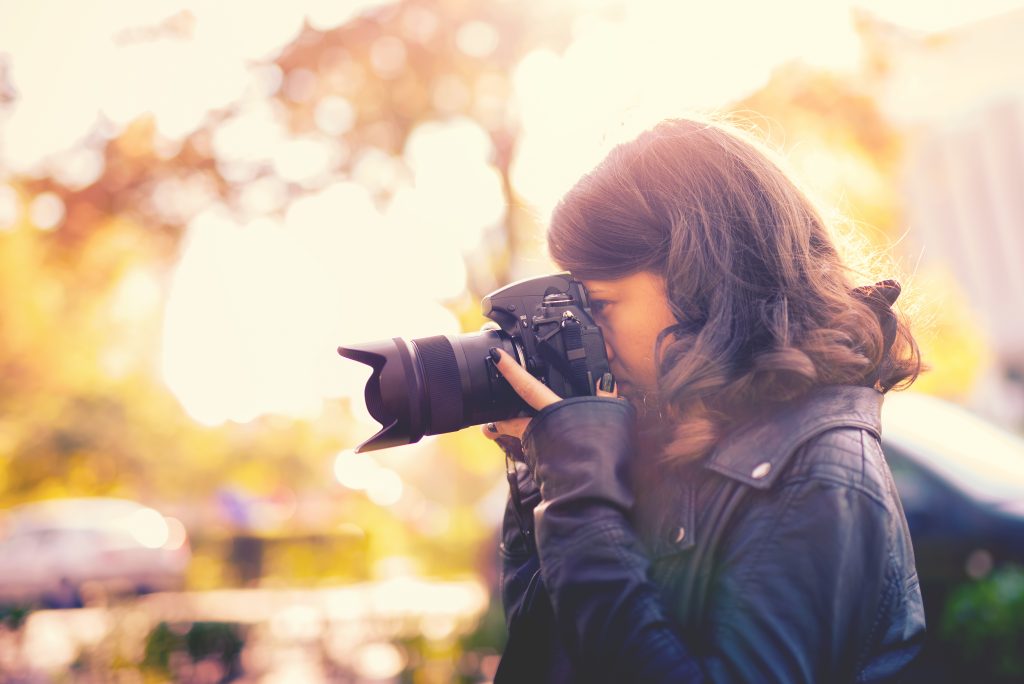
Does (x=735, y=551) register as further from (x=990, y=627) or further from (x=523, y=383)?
→ (x=990, y=627)

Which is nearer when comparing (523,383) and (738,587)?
(738,587)

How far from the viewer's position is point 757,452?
1299mm

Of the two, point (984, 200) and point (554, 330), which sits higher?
point (554, 330)

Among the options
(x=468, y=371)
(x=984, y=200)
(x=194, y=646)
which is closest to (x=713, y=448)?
(x=468, y=371)

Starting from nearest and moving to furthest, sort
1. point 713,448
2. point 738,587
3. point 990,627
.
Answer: point 738,587 → point 713,448 → point 990,627

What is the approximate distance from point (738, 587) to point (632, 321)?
514mm

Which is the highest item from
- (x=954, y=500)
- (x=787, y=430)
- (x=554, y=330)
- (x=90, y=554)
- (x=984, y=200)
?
(x=554, y=330)

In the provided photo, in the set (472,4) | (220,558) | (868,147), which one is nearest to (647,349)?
(472,4)

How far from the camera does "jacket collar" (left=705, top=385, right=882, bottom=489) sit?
127 cm

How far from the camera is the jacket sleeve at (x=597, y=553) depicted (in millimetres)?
1222

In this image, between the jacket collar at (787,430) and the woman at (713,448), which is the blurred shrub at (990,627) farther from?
the jacket collar at (787,430)

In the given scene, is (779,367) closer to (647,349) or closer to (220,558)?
(647,349)

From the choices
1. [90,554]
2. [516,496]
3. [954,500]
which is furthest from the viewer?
[90,554]

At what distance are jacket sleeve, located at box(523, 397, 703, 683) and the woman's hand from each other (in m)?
0.07
